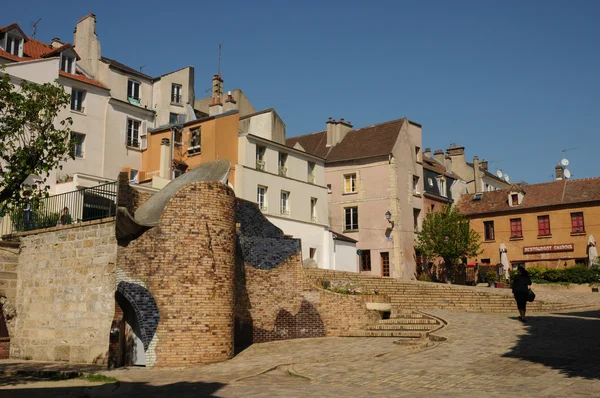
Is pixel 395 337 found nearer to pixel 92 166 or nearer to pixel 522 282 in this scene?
pixel 522 282

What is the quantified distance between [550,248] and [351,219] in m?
15.0

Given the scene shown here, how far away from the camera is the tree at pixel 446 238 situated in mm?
42844

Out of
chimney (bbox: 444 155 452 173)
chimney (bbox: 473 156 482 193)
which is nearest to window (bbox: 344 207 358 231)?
chimney (bbox: 444 155 452 173)

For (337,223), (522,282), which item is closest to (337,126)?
(337,223)

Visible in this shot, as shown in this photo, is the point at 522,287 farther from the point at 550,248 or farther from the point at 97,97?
the point at 550,248

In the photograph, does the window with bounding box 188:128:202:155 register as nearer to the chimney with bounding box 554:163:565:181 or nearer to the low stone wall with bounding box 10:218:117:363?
the low stone wall with bounding box 10:218:117:363

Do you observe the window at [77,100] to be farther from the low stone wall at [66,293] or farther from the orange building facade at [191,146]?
the low stone wall at [66,293]

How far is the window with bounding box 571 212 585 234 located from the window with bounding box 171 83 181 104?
30055 mm

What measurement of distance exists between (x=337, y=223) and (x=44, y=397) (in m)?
35.3

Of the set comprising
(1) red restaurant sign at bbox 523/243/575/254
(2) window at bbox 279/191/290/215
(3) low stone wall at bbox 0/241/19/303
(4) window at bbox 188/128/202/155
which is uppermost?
(4) window at bbox 188/128/202/155

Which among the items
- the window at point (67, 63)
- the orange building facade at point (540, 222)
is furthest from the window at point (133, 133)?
the orange building facade at point (540, 222)

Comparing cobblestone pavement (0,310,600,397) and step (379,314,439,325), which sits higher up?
step (379,314,439,325)

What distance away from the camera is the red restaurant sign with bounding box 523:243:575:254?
43.2 metres

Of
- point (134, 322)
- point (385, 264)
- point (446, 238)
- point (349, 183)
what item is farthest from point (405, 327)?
point (349, 183)
